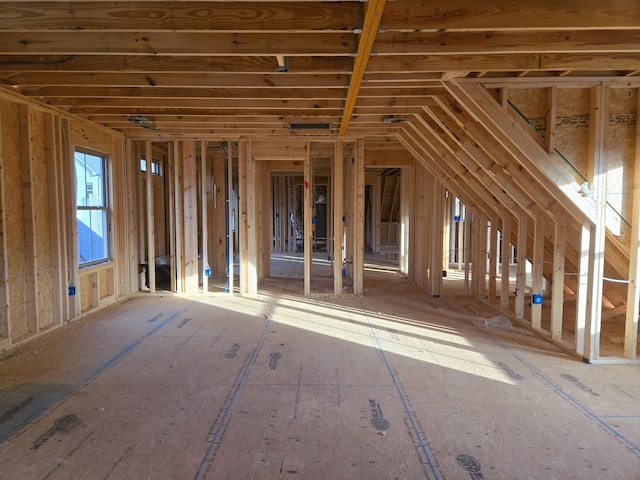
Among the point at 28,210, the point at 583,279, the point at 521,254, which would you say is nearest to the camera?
the point at 583,279

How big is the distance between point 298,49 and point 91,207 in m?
4.14

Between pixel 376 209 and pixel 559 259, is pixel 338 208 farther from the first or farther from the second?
pixel 376 209

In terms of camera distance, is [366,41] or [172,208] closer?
[366,41]

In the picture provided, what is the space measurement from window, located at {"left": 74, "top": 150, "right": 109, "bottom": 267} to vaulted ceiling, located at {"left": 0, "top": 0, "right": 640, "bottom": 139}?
3.72 ft

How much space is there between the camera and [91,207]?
5.58m

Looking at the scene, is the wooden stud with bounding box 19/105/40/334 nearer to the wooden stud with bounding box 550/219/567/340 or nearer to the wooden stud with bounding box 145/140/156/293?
the wooden stud with bounding box 145/140/156/293

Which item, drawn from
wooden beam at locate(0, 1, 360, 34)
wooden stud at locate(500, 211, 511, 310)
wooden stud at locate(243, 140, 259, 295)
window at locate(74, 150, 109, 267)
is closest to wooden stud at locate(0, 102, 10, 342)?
window at locate(74, 150, 109, 267)

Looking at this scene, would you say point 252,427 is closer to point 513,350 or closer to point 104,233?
point 513,350

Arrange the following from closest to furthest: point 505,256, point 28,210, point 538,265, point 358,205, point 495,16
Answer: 1. point 495,16
2. point 28,210
3. point 538,265
4. point 505,256
5. point 358,205

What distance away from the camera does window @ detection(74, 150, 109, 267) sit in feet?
17.7

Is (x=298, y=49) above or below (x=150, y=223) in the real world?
above

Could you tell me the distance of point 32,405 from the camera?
2775mm

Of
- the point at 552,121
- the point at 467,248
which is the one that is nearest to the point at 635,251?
the point at 552,121

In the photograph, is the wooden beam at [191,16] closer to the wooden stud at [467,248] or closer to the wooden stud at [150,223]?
the wooden stud at [150,223]
